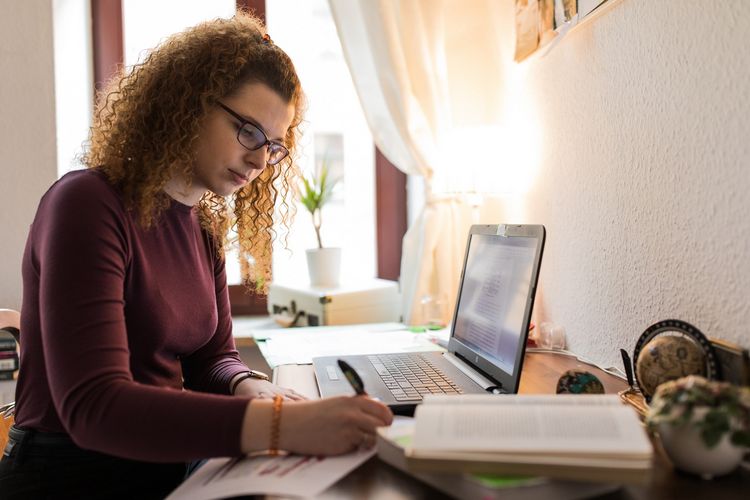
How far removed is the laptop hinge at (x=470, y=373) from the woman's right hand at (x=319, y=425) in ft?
1.27

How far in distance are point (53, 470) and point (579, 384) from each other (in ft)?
2.84

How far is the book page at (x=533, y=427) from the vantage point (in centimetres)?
70

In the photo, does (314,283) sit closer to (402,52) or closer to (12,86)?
(402,52)

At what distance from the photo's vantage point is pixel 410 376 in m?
1.30

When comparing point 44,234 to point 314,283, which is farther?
point 314,283

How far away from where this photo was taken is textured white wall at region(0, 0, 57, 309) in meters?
2.21

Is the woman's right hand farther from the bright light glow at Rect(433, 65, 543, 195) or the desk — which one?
the bright light glow at Rect(433, 65, 543, 195)

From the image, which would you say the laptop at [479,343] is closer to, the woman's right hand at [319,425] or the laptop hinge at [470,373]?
the laptop hinge at [470,373]

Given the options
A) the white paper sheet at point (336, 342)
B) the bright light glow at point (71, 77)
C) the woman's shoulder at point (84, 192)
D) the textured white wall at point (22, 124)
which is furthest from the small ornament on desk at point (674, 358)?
the textured white wall at point (22, 124)

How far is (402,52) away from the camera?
2.10 m

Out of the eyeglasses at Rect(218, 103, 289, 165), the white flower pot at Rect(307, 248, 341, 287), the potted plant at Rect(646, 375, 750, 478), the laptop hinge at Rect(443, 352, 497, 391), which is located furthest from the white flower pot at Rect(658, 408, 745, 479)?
the white flower pot at Rect(307, 248, 341, 287)

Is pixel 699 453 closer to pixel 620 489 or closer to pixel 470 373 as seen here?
pixel 620 489

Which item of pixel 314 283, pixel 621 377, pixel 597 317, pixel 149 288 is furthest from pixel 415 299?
pixel 149 288

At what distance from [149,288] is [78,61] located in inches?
67.7
